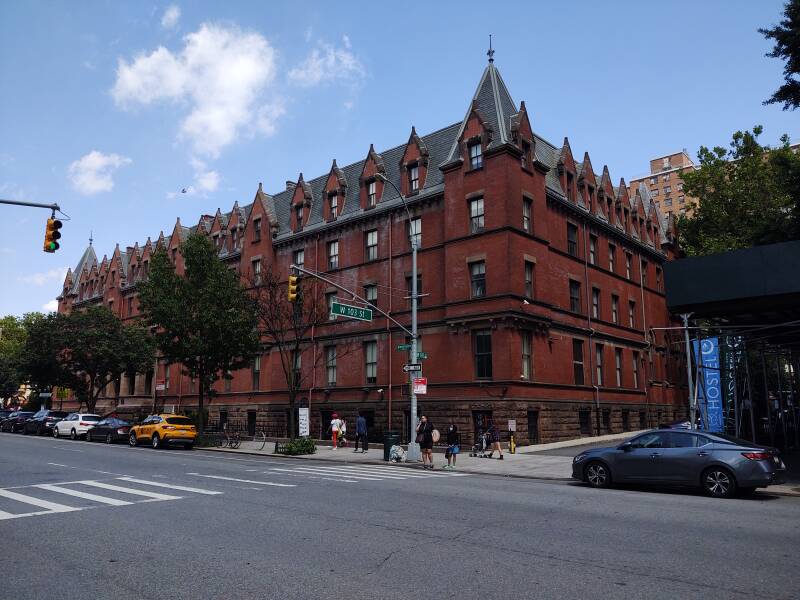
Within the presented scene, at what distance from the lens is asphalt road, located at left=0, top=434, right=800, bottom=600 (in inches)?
252

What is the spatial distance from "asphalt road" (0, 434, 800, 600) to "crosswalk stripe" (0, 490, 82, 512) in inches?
1.5

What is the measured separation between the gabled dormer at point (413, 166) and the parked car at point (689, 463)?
72.7 feet

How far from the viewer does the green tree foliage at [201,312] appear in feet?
114

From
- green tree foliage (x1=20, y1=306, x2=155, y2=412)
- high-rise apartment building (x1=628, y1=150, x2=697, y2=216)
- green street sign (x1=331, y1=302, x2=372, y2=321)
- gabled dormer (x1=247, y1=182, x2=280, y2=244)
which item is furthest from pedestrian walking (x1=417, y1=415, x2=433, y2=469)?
high-rise apartment building (x1=628, y1=150, x2=697, y2=216)

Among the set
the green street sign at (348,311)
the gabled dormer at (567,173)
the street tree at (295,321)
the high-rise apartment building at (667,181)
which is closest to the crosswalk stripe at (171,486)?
the green street sign at (348,311)

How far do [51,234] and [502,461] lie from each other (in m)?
17.3

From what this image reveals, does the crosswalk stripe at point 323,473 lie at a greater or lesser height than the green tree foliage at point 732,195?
lesser

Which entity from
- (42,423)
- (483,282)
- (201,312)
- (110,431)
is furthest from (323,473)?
(42,423)

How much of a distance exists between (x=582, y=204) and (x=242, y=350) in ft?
75.2

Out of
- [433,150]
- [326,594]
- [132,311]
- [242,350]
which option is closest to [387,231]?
[433,150]

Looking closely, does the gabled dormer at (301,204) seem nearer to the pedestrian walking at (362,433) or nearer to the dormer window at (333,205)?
the dormer window at (333,205)

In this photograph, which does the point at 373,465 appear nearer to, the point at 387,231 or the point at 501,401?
the point at 501,401

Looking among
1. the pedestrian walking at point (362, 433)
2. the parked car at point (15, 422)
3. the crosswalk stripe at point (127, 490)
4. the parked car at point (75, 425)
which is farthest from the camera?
the parked car at point (15, 422)

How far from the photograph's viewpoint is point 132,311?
195 feet
